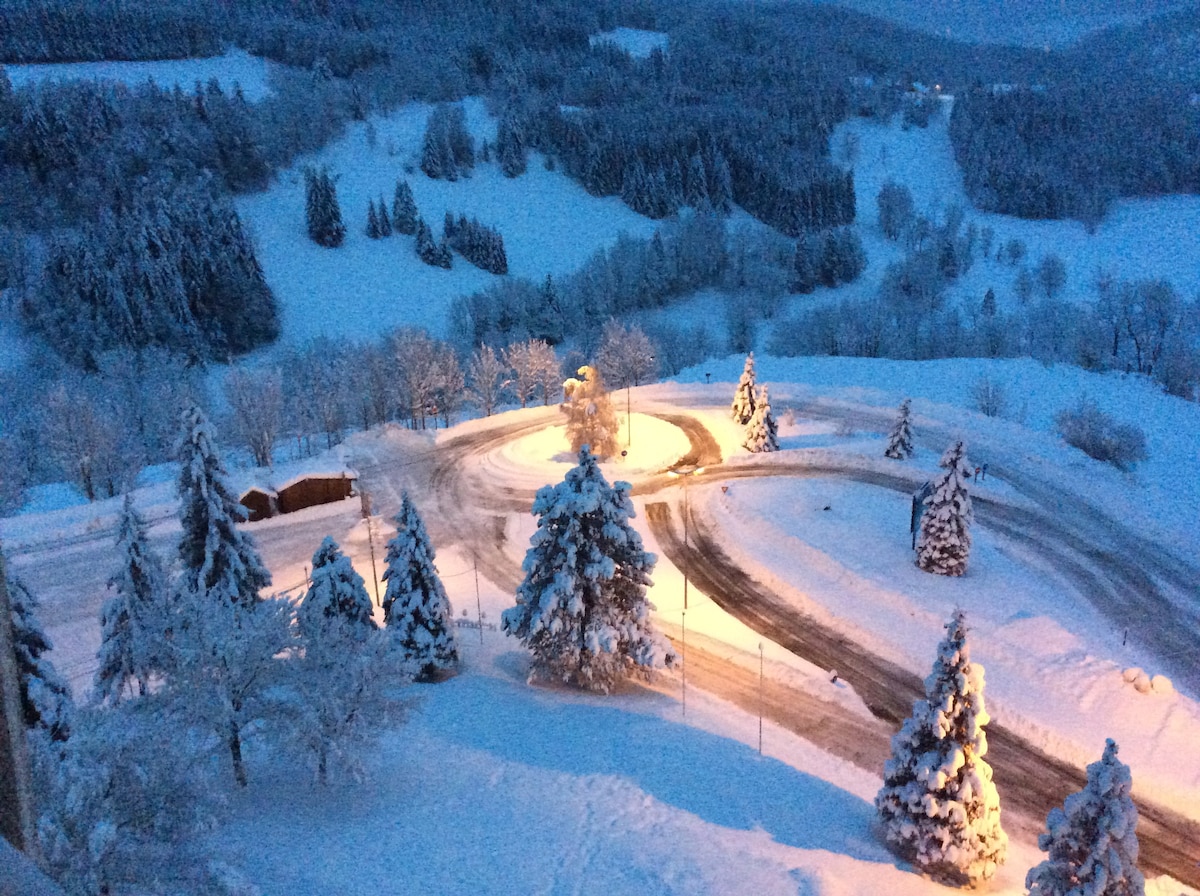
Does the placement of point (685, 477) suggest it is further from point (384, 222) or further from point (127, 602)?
point (384, 222)

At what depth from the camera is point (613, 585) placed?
30.5 metres

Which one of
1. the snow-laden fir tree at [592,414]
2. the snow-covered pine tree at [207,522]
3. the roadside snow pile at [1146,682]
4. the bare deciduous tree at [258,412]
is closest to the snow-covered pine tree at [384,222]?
the bare deciduous tree at [258,412]

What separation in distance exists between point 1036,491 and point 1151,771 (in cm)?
2594

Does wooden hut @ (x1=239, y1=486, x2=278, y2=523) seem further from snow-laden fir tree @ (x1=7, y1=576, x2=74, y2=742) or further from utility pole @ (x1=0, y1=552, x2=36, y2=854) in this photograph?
utility pole @ (x1=0, y1=552, x2=36, y2=854)

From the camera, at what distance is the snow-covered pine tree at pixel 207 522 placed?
28875 millimetres

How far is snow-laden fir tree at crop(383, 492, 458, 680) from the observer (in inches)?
1208

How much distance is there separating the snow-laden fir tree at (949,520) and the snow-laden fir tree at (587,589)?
648 inches

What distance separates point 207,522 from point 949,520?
33.4 m

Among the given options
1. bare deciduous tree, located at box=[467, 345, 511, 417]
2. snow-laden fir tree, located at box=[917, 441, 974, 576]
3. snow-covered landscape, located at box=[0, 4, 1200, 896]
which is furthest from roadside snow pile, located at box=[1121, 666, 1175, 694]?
bare deciduous tree, located at box=[467, 345, 511, 417]

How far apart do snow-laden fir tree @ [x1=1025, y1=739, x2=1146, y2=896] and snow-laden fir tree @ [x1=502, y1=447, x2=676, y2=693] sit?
15075 millimetres

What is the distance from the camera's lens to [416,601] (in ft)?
102

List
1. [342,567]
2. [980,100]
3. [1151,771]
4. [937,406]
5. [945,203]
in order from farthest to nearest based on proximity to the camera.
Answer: [980,100] → [945,203] → [937,406] → [342,567] → [1151,771]

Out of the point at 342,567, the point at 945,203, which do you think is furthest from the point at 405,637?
the point at 945,203

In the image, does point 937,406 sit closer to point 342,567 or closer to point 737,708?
point 737,708
